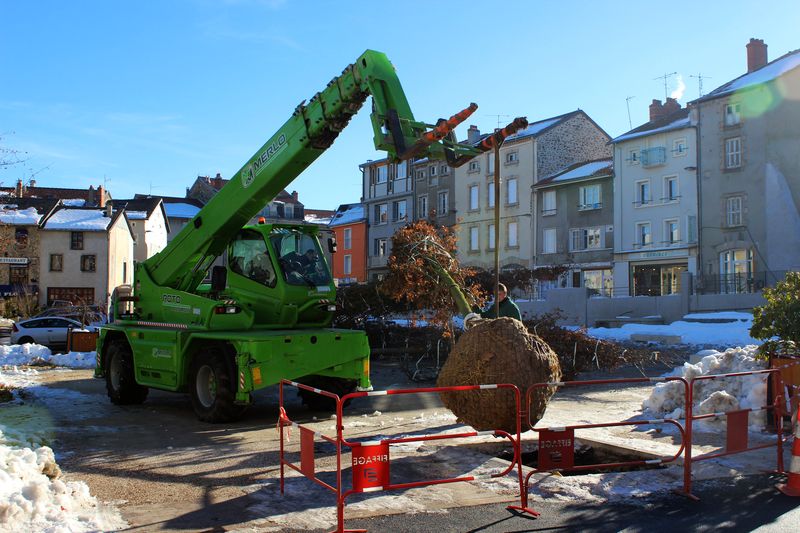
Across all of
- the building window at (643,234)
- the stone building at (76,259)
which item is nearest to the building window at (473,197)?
the building window at (643,234)

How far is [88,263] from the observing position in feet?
178

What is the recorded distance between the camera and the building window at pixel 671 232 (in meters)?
42.3

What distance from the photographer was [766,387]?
1001 cm

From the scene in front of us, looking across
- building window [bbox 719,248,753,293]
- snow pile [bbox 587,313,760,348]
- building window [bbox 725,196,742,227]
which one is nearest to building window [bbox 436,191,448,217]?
building window [bbox 725,196,742,227]

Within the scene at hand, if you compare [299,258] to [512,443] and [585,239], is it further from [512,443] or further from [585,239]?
[585,239]

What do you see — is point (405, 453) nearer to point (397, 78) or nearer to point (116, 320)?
point (397, 78)

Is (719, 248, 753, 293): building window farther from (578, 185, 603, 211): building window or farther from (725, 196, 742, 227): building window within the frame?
(578, 185, 603, 211): building window

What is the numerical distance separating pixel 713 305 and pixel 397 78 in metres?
26.7

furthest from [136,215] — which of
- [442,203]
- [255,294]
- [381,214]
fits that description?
[255,294]

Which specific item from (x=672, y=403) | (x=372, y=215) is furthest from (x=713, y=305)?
(x=372, y=215)

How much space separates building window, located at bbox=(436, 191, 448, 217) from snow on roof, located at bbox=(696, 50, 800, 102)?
21.4m

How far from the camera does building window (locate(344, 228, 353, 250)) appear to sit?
67.1 meters

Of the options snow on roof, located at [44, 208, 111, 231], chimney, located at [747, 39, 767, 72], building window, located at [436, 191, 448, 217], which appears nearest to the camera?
chimney, located at [747, 39, 767, 72]

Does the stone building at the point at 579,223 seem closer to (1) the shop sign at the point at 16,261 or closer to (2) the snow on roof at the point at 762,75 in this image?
(2) the snow on roof at the point at 762,75
